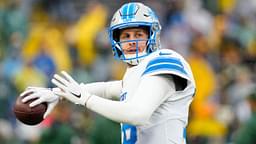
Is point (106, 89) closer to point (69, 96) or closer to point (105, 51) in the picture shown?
point (69, 96)

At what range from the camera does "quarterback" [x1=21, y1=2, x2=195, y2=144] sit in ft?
18.6

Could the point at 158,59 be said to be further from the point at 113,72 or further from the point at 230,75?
the point at 113,72

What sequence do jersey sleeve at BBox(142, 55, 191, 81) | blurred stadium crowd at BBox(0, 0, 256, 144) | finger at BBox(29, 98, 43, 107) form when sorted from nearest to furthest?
1. jersey sleeve at BBox(142, 55, 191, 81)
2. finger at BBox(29, 98, 43, 107)
3. blurred stadium crowd at BBox(0, 0, 256, 144)

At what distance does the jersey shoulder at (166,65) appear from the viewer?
5.76 meters

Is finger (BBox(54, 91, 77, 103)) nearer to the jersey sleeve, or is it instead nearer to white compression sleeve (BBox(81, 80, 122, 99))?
the jersey sleeve

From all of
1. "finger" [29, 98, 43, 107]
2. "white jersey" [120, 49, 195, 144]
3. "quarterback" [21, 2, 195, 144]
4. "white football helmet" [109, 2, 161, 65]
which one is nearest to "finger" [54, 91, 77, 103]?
"quarterback" [21, 2, 195, 144]

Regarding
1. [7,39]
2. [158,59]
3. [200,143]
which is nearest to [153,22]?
[158,59]

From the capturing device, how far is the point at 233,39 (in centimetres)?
1302

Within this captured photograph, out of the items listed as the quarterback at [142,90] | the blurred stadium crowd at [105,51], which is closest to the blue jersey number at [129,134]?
the quarterback at [142,90]

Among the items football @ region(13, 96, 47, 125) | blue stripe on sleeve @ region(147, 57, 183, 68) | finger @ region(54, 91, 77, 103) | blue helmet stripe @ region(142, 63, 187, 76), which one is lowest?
football @ region(13, 96, 47, 125)

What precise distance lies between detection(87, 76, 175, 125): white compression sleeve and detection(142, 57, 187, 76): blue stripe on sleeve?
0.06 meters

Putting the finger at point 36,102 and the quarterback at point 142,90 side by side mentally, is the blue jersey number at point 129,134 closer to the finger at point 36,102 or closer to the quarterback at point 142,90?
the quarterback at point 142,90

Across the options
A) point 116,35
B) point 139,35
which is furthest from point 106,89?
point 139,35

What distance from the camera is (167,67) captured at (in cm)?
577
